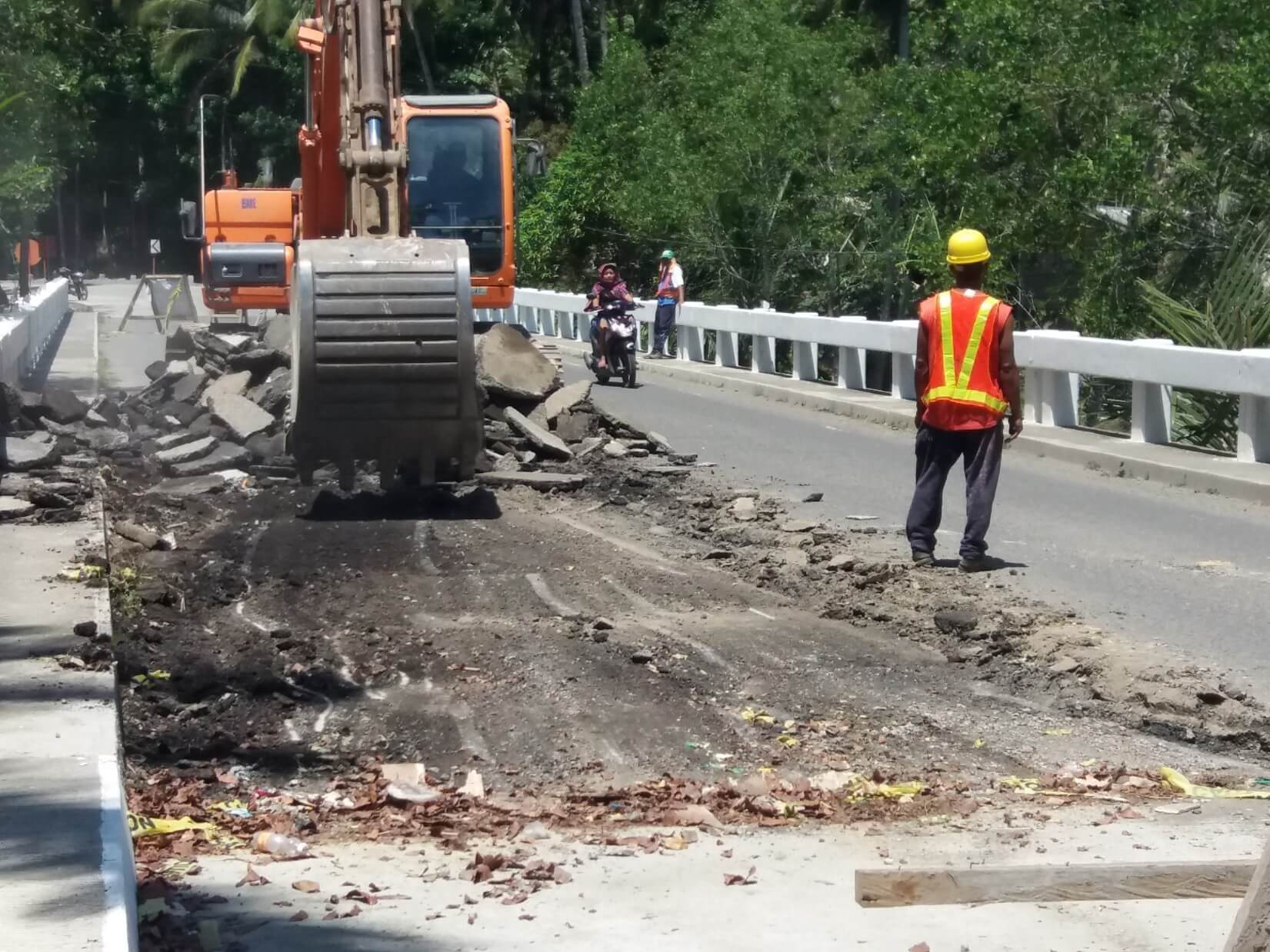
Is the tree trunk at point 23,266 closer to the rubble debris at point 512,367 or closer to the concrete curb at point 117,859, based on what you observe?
the rubble debris at point 512,367

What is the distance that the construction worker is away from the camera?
10.2 metres

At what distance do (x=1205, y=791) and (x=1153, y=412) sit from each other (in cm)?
1125

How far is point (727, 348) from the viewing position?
29.8 meters

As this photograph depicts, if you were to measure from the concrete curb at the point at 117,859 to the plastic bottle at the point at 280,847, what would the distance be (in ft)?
1.24

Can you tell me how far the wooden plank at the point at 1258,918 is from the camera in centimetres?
320

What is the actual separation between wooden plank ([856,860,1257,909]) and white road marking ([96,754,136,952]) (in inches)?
73.9

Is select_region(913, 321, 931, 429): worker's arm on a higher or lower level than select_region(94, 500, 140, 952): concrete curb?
higher

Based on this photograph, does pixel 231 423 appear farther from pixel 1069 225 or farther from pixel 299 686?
pixel 1069 225

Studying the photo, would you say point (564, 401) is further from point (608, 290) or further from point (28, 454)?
point (608, 290)

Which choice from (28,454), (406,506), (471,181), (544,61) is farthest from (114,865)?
(544,61)

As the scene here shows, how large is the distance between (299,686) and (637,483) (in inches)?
279

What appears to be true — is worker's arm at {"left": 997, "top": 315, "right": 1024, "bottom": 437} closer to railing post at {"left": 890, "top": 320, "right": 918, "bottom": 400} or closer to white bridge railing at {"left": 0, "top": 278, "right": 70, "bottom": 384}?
white bridge railing at {"left": 0, "top": 278, "right": 70, "bottom": 384}

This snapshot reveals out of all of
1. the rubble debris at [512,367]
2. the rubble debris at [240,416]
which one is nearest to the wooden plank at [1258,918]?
the rubble debris at [240,416]

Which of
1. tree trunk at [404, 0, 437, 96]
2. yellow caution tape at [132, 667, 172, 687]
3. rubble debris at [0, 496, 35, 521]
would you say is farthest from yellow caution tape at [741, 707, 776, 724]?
tree trunk at [404, 0, 437, 96]
